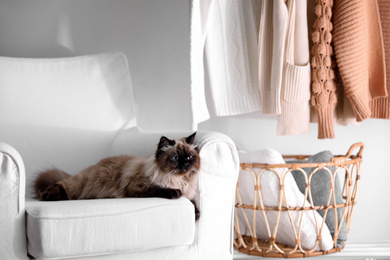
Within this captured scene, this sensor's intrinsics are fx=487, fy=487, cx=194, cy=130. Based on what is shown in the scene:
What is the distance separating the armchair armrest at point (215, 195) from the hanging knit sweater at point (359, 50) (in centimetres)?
80

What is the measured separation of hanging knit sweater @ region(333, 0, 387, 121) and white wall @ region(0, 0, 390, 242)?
0.45 meters

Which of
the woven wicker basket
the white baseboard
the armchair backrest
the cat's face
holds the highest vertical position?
the armchair backrest

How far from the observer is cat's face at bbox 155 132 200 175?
1520 millimetres

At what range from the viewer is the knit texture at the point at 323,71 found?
2105mm

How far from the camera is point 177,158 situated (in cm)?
152

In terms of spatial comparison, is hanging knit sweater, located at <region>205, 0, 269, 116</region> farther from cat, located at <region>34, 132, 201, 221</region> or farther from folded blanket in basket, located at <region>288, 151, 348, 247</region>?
cat, located at <region>34, 132, 201, 221</region>

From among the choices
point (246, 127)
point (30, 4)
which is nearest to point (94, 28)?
point (30, 4)

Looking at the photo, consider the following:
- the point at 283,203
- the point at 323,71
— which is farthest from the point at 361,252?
the point at 323,71

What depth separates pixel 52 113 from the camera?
1.99 meters

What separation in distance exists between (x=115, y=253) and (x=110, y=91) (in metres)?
0.96

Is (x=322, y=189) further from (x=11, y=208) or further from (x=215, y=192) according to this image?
(x=11, y=208)

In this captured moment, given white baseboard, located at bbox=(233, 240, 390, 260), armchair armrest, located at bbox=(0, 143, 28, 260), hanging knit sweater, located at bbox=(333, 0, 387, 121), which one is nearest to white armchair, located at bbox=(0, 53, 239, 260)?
armchair armrest, located at bbox=(0, 143, 28, 260)

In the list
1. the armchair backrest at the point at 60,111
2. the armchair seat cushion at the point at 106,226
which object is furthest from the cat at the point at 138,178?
the armchair backrest at the point at 60,111

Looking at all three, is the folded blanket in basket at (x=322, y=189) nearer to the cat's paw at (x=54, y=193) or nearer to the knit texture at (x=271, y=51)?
the knit texture at (x=271, y=51)
